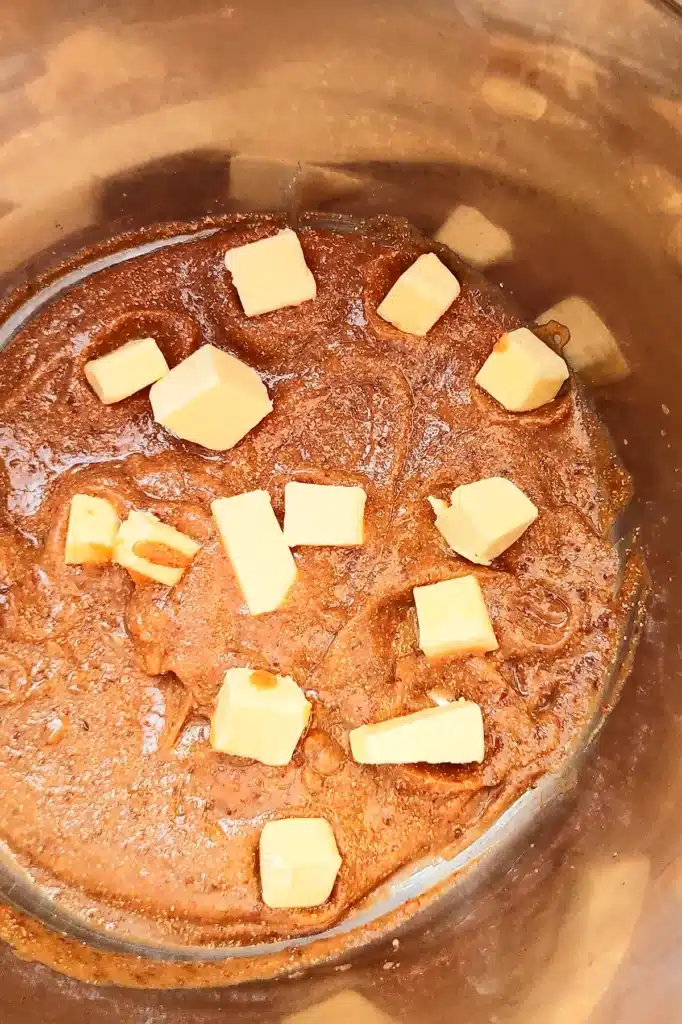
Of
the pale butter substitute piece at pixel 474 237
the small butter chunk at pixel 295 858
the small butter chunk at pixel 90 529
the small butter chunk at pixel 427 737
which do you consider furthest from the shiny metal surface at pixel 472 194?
the small butter chunk at pixel 90 529

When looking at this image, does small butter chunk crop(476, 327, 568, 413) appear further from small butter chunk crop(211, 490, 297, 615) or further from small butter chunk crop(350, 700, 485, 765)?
small butter chunk crop(350, 700, 485, 765)

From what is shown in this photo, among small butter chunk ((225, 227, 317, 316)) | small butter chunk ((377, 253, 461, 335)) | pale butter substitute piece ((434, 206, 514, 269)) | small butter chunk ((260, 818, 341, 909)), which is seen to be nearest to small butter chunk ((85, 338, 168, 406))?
small butter chunk ((225, 227, 317, 316))

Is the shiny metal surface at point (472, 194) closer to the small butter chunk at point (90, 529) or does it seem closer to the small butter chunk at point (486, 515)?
the small butter chunk at point (486, 515)

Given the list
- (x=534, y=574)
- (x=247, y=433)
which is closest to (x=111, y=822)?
(x=247, y=433)

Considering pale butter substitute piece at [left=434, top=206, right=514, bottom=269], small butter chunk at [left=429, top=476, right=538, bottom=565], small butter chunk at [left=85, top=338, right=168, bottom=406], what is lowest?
small butter chunk at [left=429, top=476, right=538, bottom=565]

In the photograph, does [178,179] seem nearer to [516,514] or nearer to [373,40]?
[373,40]

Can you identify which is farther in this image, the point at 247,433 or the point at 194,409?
the point at 247,433
